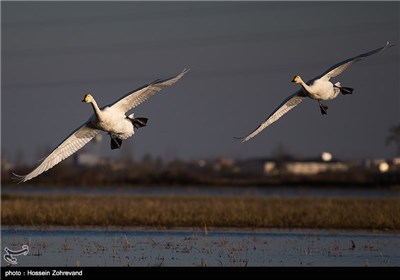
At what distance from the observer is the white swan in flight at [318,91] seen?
23031 mm

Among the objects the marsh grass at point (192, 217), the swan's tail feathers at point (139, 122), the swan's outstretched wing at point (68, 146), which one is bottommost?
the marsh grass at point (192, 217)

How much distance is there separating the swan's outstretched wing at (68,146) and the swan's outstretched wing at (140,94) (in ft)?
2.87

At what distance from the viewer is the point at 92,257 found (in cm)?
2173

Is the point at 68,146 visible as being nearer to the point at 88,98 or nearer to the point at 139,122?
the point at 88,98

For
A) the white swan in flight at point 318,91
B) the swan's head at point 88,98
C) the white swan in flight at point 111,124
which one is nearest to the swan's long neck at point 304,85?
the white swan in flight at point 318,91

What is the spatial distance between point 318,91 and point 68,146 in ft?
19.5

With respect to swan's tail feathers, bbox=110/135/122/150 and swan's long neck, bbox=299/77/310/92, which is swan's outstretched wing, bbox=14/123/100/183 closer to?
swan's tail feathers, bbox=110/135/122/150

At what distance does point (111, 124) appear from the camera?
22625 mm

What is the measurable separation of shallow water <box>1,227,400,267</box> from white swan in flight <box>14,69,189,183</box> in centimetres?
217

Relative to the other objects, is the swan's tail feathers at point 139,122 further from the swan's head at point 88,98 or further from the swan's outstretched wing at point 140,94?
the swan's head at point 88,98

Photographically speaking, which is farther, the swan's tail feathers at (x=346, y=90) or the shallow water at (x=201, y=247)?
the swan's tail feathers at (x=346, y=90)

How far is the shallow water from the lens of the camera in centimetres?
2128
